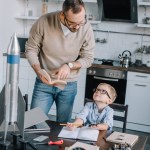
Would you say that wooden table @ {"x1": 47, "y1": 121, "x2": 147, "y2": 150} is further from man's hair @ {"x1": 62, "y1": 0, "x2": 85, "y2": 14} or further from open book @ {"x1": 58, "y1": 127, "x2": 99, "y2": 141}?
man's hair @ {"x1": 62, "y1": 0, "x2": 85, "y2": 14}

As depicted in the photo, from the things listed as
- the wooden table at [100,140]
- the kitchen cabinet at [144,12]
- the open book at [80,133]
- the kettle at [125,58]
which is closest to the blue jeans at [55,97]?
the wooden table at [100,140]

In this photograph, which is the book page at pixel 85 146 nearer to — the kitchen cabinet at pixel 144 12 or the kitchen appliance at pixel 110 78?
the kitchen appliance at pixel 110 78

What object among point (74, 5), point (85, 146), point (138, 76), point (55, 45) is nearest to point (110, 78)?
point (138, 76)

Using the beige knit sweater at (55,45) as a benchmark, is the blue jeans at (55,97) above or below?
below

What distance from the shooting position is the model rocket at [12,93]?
1489 millimetres

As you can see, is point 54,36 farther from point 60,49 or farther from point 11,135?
point 11,135

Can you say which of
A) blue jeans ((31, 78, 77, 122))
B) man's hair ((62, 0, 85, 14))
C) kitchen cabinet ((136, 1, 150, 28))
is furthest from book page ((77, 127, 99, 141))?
kitchen cabinet ((136, 1, 150, 28))

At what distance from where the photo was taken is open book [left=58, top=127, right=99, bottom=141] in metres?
1.96

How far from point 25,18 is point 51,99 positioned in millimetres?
2904

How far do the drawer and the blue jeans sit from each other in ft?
6.55

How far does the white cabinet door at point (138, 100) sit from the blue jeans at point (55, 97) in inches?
80.2

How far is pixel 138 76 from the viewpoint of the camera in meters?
4.47

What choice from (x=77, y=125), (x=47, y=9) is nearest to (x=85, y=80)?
(x=47, y=9)

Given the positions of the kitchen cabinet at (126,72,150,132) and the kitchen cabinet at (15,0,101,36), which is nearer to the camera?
the kitchen cabinet at (126,72,150,132)
